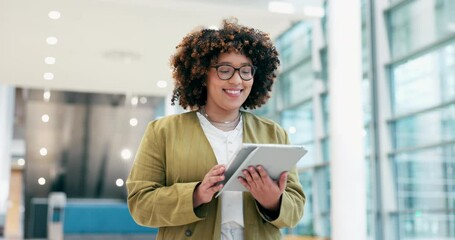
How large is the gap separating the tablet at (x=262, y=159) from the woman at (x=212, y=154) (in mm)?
21

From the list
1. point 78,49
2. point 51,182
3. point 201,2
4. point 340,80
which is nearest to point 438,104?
point 340,80

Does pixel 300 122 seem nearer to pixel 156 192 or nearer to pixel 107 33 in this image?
pixel 107 33

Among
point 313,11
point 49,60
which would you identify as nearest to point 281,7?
point 313,11

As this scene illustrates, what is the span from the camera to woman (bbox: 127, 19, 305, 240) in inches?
54.7

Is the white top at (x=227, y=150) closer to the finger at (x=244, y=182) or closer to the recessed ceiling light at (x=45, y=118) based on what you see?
the finger at (x=244, y=182)

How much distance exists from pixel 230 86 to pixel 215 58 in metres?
0.09

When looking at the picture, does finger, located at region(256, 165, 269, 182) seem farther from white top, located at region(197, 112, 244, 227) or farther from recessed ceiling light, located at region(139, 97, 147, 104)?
recessed ceiling light, located at region(139, 97, 147, 104)

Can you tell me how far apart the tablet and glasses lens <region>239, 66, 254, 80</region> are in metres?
0.25

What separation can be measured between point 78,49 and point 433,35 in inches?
167

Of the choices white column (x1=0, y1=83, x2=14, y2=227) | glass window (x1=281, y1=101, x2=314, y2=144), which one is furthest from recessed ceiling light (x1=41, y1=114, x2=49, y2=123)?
glass window (x1=281, y1=101, x2=314, y2=144)

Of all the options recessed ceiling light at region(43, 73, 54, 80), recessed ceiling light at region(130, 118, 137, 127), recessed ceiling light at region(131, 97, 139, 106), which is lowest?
recessed ceiling light at region(130, 118, 137, 127)

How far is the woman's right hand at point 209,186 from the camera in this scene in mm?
1314

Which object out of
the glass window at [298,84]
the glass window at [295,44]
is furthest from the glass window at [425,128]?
the glass window at [295,44]

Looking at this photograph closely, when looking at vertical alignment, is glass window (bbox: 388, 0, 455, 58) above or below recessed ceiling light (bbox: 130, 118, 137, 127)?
above
